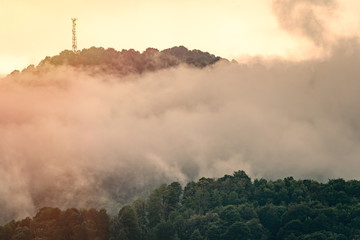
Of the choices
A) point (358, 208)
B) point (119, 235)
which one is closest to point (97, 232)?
point (119, 235)

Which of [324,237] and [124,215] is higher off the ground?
[124,215]

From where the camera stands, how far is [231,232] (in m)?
184

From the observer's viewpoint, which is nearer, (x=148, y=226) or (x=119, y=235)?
(x=119, y=235)

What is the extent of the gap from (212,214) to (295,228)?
21.1m

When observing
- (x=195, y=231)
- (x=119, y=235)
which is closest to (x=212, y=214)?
(x=195, y=231)

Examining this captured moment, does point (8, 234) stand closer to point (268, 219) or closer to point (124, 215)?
point (124, 215)

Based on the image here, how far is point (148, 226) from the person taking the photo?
19800 cm

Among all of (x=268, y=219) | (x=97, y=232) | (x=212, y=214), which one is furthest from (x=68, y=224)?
(x=268, y=219)

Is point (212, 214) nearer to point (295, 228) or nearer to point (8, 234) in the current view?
point (295, 228)

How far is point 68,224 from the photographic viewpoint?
188 meters

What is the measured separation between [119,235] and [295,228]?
130ft

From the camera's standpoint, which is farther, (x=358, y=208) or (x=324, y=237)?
(x=358, y=208)

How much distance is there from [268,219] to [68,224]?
4705cm

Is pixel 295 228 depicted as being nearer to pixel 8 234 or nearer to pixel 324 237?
pixel 324 237
